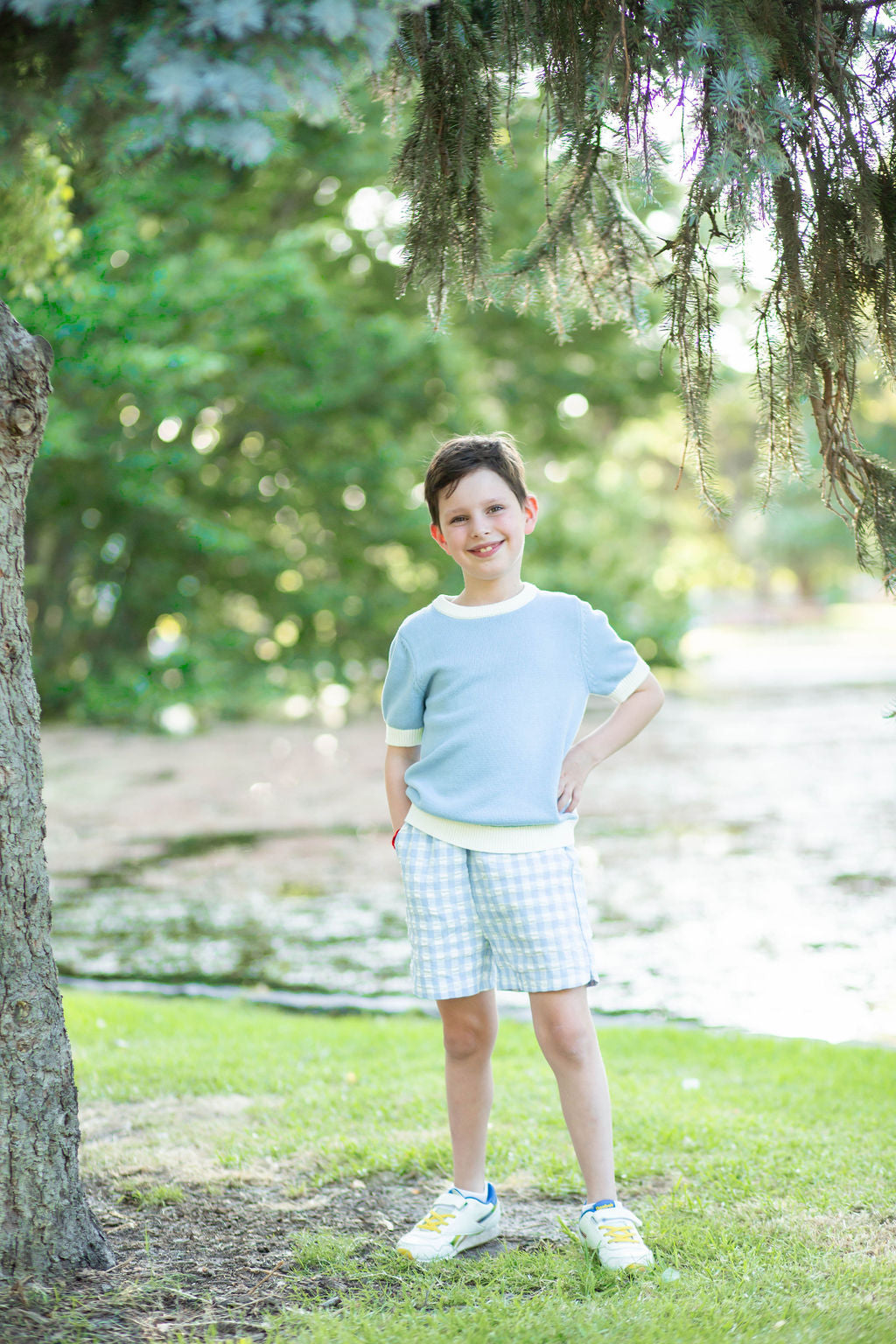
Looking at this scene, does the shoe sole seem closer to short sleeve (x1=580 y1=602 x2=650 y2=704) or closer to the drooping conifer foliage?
short sleeve (x1=580 y1=602 x2=650 y2=704)

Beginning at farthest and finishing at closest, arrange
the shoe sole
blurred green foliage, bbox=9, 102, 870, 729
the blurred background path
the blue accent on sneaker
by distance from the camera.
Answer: blurred green foliage, bbox=9, 102, 870, 729 → the blurred background path → the blue accent on sneaker → the shoe sole

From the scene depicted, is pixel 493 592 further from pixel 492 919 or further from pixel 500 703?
pixel 492 919

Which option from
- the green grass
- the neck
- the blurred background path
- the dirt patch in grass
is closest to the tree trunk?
the dirt patch in grass

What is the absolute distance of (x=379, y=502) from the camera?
45.3 ft

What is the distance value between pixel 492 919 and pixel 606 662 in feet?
1.99

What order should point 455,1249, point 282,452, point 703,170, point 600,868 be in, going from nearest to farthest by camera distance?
1. point 703,170
2. point 455,1249
3. point 600,868
4. point 282,452

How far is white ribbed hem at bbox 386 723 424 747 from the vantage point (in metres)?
2.75

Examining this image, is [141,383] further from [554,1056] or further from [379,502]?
[554,1056]

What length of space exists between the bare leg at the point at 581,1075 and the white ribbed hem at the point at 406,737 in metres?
0.61

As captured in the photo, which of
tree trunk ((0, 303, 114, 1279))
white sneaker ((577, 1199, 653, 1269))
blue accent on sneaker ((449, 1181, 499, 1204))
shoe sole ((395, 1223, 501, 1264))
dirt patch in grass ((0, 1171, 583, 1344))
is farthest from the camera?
blue accent on sneaker ((449, 1181, 499, 1204))

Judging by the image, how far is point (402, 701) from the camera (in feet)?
8.95

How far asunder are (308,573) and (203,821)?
18.8ft

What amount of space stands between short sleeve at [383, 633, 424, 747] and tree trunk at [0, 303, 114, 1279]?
0.77 metres

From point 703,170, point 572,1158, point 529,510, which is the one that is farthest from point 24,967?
point 703,170
